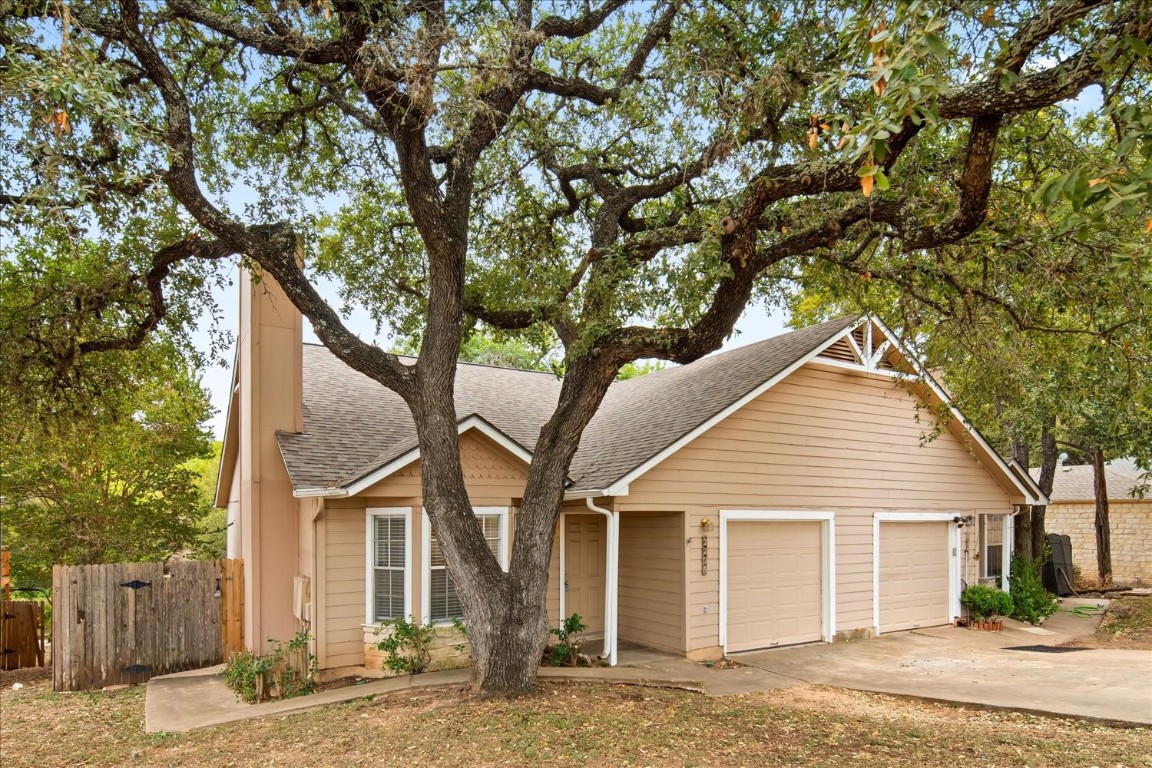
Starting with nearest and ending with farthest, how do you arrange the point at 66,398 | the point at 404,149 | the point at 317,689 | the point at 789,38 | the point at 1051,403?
1. the point at 789,38
2. the point at 404,149
3. the point at 317,689
4. the point at 66,398
5. the point at 1051,403

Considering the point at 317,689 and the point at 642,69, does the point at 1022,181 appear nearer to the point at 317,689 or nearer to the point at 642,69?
the point at 642,69

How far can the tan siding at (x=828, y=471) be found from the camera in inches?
438

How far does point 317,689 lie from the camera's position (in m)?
9.55

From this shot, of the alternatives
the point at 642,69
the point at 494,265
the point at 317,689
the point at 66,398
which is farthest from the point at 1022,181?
the point at 66,398

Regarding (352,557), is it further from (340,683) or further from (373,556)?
(340,683)

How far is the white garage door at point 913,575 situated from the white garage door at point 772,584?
5.53 ft

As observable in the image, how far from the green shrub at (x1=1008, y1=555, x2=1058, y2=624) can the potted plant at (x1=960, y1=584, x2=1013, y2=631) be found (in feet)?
1.66

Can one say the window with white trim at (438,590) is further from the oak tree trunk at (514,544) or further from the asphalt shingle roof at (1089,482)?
the asphalt shingle roof at (1089,482)

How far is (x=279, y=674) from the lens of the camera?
30.6ft

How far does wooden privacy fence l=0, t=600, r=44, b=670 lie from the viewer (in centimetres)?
1210

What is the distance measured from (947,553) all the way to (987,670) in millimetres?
4419

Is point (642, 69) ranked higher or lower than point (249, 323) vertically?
higher

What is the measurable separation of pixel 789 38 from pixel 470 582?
6.49 metres

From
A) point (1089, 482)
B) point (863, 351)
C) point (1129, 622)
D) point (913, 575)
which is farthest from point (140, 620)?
point (1089, 482)
